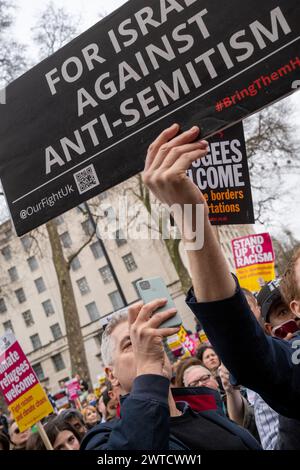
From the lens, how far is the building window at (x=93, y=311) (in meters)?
55.8

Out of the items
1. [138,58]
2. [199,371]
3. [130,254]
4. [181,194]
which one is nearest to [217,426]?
[181,194]

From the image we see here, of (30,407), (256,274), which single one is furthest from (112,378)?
(256,274)

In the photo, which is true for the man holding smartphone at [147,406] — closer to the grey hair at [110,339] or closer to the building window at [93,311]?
the grey hair at [110,339]

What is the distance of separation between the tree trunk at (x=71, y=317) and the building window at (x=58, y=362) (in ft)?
127

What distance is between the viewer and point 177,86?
2.25 metres

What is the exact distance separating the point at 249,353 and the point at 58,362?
60.4 metres

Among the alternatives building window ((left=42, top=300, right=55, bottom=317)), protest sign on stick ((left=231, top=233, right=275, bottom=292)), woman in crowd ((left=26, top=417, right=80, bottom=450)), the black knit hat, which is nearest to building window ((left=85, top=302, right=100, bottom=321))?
building window ((left=42, top=300, right=55, bottom=317))

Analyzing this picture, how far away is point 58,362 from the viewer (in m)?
60.2

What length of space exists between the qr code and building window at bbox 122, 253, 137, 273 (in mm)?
49807

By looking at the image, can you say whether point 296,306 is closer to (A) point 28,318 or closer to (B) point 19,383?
(B) point 19,383

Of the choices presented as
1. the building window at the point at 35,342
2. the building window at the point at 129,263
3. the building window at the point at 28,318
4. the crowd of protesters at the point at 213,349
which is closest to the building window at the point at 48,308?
the building window at the point at 28,318

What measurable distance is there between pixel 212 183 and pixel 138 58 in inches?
41.4

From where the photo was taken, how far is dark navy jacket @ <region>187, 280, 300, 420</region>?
1699 mm

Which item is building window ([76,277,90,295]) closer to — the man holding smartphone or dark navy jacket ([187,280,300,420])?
the man holding smartphone
